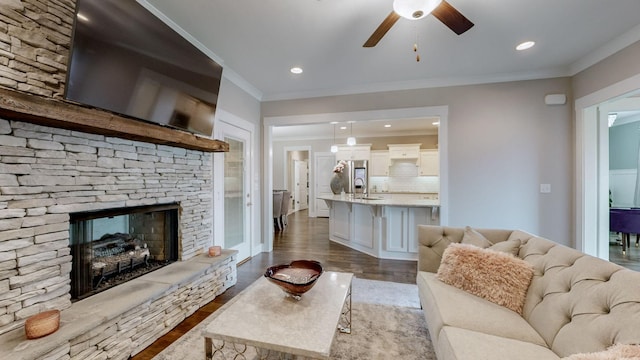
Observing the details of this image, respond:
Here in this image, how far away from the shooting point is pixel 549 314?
1.33 m

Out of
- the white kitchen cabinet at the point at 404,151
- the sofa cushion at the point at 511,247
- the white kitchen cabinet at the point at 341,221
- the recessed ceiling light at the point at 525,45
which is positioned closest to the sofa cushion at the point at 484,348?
the sofa cushion at the point at 511,247

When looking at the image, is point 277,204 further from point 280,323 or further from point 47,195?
point 280,323

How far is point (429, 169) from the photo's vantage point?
287 inches

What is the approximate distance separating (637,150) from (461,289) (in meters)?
6.61

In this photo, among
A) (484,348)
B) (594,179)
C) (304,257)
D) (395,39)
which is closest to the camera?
(484,348)

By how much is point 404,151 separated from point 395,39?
5064 mm

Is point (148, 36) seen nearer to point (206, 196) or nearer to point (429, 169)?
point (206, 196)

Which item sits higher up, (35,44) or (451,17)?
(451,17)

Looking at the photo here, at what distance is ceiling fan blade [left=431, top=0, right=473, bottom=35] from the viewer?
5.52 ft

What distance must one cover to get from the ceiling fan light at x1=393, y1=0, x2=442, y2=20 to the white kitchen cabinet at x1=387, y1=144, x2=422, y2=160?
19.6 feet

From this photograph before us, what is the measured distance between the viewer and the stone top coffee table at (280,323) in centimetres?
121

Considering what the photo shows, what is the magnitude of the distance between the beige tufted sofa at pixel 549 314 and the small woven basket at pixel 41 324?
2096 millimetres

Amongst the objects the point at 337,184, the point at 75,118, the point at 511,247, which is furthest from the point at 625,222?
the point at 75,118

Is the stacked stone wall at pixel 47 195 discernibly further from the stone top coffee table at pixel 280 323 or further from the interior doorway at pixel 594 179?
the interior doorway at pixel 594 179
